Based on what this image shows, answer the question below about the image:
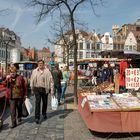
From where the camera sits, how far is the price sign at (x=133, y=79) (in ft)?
36.5

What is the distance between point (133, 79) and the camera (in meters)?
11.2

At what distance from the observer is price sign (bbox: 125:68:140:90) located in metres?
11.1

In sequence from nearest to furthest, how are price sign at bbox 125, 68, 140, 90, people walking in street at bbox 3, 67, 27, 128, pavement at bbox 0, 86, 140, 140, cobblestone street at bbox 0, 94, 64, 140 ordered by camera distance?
pavement at bbox 0, 86, 140, 140 < cobblestone street at bbox 0, 94, 64, 140 < people walking in street at bbox 3, 67, 27, 128 < price sign at bbox 125, 68, 140, 90

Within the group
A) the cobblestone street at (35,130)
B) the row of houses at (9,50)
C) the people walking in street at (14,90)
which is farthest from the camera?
the row of houses at (9,50)

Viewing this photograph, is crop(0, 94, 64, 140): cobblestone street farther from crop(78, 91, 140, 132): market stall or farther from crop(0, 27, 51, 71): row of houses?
crop(0, 27, 51, 71): row of houses

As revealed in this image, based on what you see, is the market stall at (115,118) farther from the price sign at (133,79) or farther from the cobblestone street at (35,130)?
the price sign at (133,79)

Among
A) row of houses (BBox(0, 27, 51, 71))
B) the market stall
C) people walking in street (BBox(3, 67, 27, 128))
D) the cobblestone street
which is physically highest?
row of houses (BBox(0, 27, 51, 71))

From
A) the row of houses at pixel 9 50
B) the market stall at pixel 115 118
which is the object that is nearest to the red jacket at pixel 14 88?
the market stall at pixel 115 118

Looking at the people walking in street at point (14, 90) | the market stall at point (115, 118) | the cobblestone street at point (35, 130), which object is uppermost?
the people walking in street at point (14, 90)

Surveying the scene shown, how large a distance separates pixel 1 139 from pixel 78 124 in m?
2.47

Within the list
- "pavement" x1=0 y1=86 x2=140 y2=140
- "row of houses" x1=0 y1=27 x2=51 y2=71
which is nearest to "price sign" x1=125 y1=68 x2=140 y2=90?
"pavement" x1=0 y1=86 x2=140 y2=140

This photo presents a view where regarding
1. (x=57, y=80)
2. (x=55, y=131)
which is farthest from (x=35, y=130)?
(x=57, y=80)

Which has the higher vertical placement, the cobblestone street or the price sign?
the price sign

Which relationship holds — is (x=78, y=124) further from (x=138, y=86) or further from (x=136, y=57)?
(x=136, y=57)
